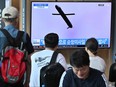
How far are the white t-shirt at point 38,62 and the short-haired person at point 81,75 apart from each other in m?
0.71

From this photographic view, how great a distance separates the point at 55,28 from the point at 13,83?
173cm

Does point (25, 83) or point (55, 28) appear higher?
point (55, 28)

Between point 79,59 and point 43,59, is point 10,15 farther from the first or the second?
point 79,59

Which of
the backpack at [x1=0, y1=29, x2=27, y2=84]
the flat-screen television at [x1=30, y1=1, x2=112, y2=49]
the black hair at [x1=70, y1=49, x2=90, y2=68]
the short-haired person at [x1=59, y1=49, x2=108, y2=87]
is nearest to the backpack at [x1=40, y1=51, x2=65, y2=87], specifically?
the backpack at [x1=0, y1=29, x2=27, y2=84]

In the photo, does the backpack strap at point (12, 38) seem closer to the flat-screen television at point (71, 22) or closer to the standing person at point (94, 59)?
the standing person at point (94, 59)

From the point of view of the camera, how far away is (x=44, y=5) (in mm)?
4426

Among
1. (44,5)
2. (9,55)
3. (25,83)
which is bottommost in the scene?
(25,83)

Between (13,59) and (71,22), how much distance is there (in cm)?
176

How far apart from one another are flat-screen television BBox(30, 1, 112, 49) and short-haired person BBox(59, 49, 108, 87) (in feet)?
7.39

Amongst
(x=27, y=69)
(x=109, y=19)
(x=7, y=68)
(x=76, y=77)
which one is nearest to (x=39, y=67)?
(x=27, y=69)

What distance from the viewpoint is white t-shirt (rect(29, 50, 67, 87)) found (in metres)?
2.96

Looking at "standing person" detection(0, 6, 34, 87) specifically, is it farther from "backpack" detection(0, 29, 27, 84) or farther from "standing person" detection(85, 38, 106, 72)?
"standing person" detection(85, 38, 106, 72)

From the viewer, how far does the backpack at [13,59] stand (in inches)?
113

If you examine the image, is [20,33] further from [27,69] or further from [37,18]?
[37,18]
